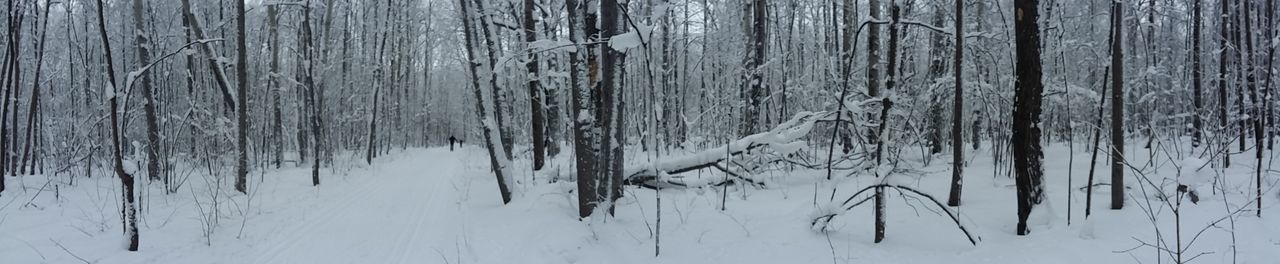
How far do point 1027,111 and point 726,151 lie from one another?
11.8 feet

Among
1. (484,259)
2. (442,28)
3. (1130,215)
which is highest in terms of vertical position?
(442,28)

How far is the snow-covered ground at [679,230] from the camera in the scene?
4.95 m

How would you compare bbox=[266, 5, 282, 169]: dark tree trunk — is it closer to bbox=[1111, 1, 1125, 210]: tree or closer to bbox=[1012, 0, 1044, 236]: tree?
bbox=[1012, 0, 1044, 236]: tree

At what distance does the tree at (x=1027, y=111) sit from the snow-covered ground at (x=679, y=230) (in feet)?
0.84

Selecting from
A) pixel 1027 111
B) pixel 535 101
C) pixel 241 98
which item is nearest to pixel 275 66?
pixel 241 98

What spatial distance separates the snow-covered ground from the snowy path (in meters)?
0.03

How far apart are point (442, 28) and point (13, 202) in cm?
2011

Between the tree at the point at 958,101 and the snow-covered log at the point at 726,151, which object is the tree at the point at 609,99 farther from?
the tree at the point at 958,101

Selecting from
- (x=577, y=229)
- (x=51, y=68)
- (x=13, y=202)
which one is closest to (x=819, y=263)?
(x=577, y=229)

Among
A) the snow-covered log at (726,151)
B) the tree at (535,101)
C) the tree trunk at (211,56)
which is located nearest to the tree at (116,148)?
the snow-covered log at (726,151)

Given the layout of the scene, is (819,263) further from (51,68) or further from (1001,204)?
(51,68)

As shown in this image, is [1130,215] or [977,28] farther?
[977,28]

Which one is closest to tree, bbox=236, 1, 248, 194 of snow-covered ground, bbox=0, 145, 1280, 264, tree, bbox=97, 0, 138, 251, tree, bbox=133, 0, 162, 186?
tree, bbox=133, 0, 162, 186

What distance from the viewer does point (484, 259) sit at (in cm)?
568
